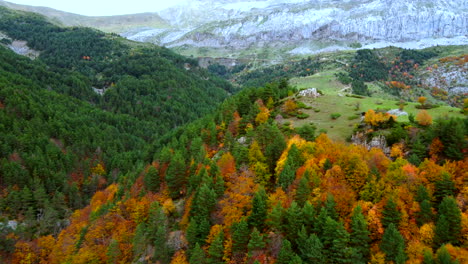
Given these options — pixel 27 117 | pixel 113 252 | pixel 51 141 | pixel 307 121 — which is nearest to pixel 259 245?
pixel 113 252

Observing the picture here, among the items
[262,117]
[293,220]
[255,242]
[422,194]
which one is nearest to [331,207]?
[293,220]

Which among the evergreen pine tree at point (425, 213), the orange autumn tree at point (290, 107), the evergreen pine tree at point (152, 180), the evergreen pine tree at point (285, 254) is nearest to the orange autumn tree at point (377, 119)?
the evergreen pine tree at point (425, 213)

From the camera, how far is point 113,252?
222 ft

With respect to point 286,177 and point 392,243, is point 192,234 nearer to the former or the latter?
point 286,177

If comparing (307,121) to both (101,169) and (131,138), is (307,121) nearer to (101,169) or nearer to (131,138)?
(101,169)

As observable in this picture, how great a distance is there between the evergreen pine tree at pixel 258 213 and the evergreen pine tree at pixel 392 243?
19155mm

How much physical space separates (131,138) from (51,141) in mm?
41404

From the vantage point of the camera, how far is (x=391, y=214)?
151ft

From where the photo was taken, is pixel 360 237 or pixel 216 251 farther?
pixel 216 251

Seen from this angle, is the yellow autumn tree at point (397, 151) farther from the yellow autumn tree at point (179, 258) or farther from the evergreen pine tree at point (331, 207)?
the yellow autumn tree at point (179, 258)

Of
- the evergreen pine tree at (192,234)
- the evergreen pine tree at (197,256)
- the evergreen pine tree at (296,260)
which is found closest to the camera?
the evergreen pine tree at (296,260)

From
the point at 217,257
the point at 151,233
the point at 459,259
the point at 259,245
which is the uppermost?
the point at 459,259

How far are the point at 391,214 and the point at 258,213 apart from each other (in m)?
20.8

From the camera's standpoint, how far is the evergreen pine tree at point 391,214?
150 feet
